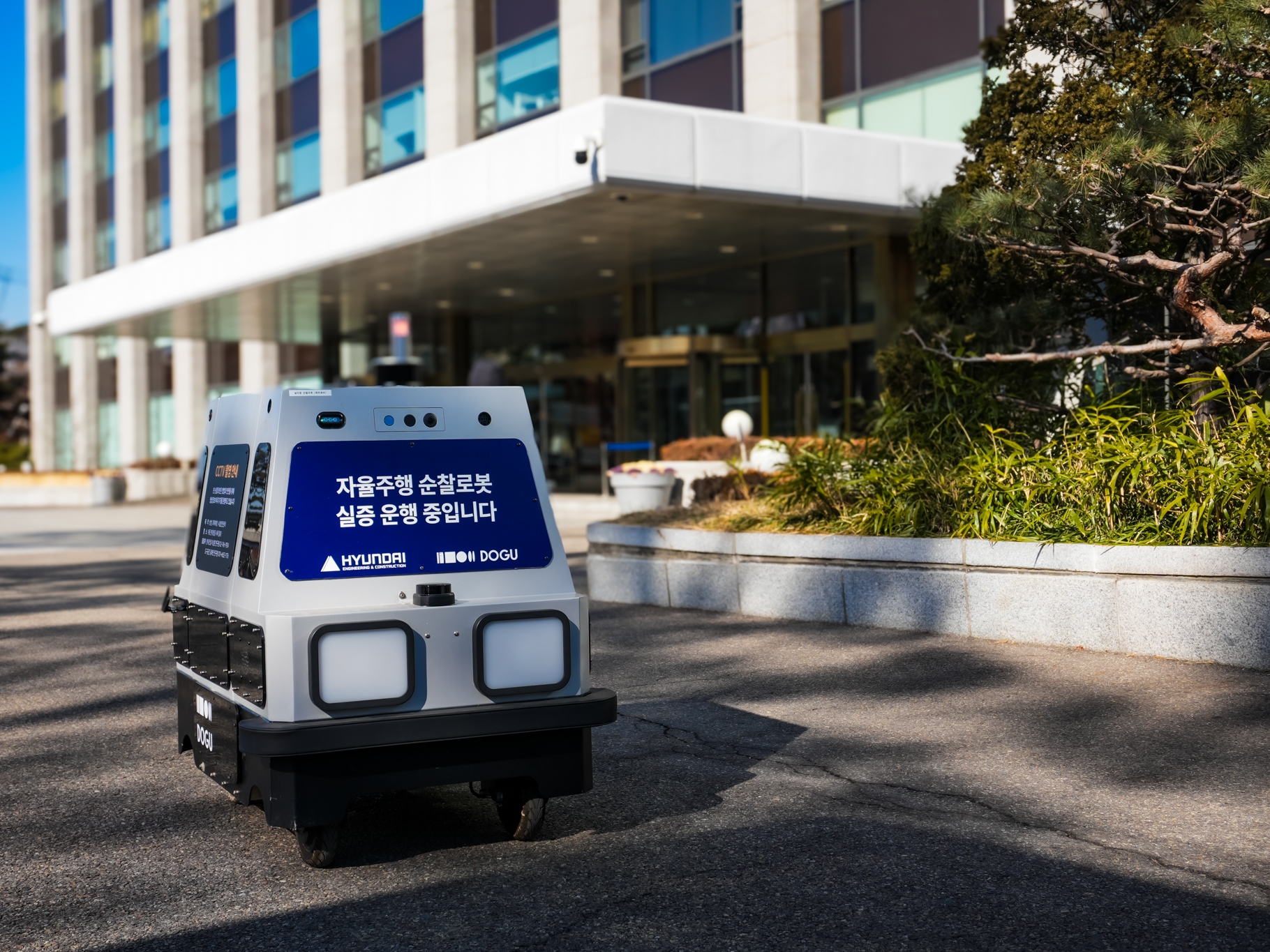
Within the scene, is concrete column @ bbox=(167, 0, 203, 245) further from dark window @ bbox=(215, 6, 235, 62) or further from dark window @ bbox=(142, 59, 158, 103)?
dark window @ bbox=(142, 59, 158, 103)

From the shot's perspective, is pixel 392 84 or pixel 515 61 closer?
pixel 515 61

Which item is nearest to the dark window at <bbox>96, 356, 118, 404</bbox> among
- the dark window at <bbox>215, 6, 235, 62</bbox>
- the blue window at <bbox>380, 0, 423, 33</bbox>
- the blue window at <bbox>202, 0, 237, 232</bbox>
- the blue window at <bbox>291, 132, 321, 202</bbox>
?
the blue window at <bbox>202, 0, 237, 232</bbox>

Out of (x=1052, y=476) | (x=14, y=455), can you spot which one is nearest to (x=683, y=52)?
(x=1052, y=476)

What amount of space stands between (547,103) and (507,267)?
3737mm

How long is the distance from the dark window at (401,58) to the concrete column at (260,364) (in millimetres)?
11192

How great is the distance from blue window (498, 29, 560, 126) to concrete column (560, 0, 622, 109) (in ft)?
1.97

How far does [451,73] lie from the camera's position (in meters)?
27.1

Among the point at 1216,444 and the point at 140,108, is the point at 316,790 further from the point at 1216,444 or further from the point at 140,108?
the point at 140,108

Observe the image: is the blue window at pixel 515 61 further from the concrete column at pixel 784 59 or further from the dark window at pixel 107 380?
the dark window at pixel 107 380

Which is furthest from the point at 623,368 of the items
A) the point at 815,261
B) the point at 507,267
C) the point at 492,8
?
the point at 492,8

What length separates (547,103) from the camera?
25.6m

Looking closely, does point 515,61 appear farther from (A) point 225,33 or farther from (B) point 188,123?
(B) point 188,123

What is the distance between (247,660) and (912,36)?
18542mm

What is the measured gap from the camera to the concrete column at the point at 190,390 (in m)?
42.7
